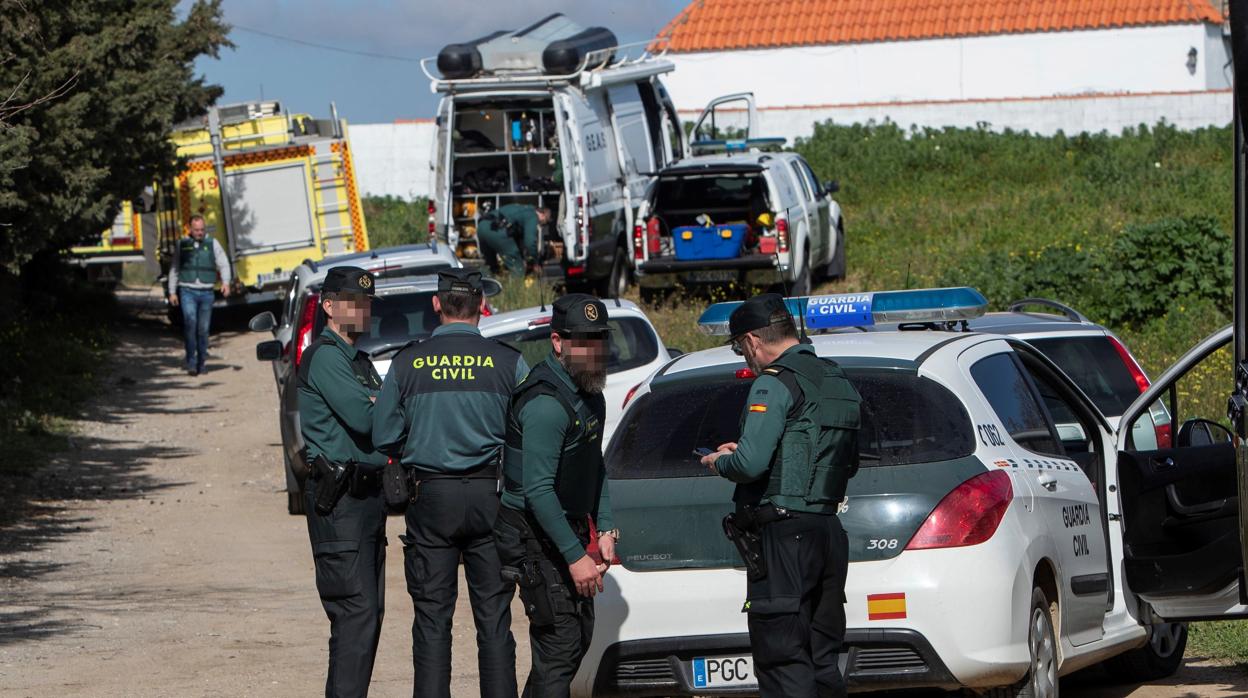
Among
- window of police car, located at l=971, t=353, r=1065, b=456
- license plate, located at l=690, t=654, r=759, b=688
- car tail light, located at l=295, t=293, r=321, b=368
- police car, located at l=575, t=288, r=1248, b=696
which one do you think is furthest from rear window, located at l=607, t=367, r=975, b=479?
car tail light, located at l=295, t=293, r=321, b=368

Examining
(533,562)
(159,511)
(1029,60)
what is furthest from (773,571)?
(1029,60)

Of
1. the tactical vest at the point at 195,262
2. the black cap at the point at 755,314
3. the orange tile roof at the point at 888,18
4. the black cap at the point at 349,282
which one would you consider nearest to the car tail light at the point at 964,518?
the black cap at the point at 755,314

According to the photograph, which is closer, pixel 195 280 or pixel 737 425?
pixel 737 425

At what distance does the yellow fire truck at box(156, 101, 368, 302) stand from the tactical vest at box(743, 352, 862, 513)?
19969 millimetres

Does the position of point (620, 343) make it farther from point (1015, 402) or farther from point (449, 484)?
point (449, 484)

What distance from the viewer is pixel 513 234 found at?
19.2 metres

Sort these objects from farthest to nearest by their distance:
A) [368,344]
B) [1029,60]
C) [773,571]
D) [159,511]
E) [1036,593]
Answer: [1029,60], [159,511], [368,344], [1036,593], [773,571]

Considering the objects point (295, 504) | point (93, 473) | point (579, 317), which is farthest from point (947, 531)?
point (93, 473)

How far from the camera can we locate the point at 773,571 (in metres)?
5.25

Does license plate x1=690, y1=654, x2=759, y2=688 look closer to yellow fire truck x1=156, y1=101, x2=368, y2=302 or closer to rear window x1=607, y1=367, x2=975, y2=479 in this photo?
rear window x1=607, y1=367, x2=975, y2=479

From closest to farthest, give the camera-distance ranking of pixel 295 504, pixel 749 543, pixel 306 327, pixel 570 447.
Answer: pixel 749 543, pixel 570 447, pixel 306 327, pixel 295 504

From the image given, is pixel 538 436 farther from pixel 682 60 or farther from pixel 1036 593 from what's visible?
pixel 682 60

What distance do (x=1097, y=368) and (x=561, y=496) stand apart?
4.65m

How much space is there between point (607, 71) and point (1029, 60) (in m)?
20.2
